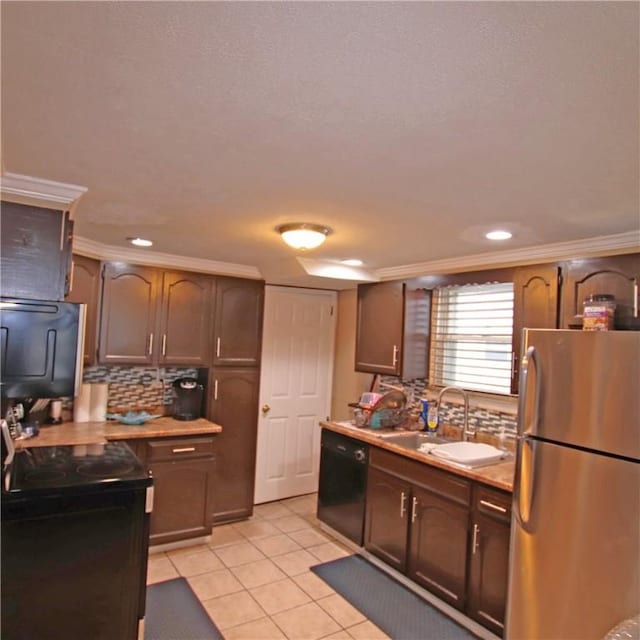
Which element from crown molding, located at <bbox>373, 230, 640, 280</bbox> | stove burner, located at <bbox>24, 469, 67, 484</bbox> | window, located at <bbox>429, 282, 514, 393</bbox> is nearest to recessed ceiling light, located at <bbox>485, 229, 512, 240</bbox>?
crown molding, located at <bbox>373, 230, 640, 280</bbox>

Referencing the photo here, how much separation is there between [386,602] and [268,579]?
2.54 ft

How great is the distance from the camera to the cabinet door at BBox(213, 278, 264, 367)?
407cm

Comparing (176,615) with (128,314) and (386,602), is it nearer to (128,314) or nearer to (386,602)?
(386,602)

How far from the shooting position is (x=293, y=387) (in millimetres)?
4668

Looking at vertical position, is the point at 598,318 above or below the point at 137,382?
above

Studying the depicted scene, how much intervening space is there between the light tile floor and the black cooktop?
1.00 m

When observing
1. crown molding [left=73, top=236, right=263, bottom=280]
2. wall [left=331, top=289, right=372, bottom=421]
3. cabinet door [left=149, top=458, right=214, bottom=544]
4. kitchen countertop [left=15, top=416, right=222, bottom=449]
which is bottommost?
cabinet door [left=149, top=458, right=214, bottom=544]

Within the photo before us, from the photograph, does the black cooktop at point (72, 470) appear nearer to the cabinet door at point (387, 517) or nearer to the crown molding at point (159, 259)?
the crown molding at point (159, 259)

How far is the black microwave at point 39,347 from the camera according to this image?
204cm

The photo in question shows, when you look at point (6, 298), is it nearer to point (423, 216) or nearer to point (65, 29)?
point (65, 29)

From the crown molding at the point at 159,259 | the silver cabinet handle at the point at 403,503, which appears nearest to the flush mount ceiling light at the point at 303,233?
the crown molding at the point at 159,259

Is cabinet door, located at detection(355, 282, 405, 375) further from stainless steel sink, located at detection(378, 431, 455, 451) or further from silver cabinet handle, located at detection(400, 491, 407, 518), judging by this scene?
silver cabinet handle, located at detection(400, 491, 407, 518)

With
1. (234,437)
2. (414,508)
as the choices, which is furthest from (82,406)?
(414,508)

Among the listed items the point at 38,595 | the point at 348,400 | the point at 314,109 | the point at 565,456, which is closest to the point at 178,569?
the point at 38,595
